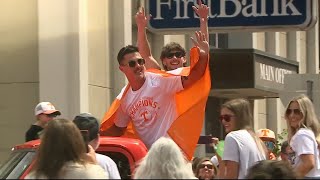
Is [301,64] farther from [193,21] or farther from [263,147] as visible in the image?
[263,147]

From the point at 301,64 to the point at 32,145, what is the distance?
23951 mm

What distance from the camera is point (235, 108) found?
830 centimetres

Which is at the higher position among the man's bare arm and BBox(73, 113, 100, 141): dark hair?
BBox(73, 113, 100, 141): dark hair

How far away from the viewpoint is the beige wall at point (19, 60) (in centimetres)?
1576

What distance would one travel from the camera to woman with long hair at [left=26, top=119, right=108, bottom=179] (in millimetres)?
6426

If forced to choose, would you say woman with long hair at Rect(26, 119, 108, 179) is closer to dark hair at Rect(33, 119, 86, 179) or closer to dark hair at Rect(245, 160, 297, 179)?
dark hair at Rect(33, 119, 86, 179)

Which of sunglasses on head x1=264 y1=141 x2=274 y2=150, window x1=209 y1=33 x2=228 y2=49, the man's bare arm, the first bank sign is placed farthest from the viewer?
window x1=209 y1=33 x2=228 y2=49

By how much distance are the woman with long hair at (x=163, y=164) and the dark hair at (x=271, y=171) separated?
46 centimetres

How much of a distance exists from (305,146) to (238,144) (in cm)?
81

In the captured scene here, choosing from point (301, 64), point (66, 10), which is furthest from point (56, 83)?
point (301, 64)

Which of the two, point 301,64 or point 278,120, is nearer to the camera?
Answer: point 278,120

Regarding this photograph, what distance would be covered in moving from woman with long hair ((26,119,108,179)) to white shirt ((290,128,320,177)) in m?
2.57

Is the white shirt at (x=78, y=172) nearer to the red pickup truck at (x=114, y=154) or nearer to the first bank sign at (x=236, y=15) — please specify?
the red pickup truck at (x=114, y=154)

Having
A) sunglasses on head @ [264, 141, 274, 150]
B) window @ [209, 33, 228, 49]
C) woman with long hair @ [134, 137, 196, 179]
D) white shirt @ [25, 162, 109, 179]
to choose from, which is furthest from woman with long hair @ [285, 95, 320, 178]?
window @ [209, 33, 228, 49]
